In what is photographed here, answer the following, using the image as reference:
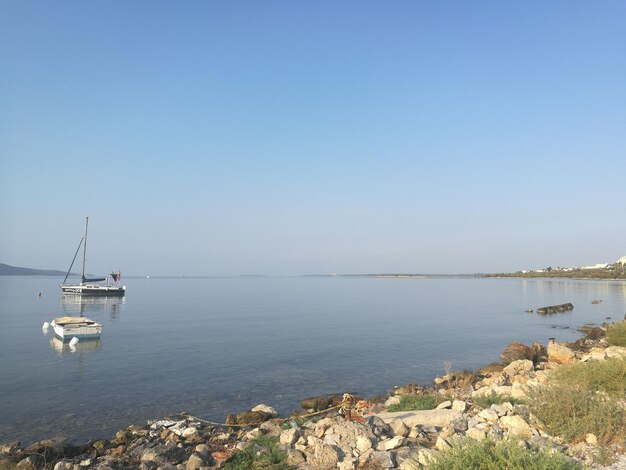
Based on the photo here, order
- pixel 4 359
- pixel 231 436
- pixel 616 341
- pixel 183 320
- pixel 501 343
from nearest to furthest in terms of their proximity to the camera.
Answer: pixel 231 436 < pixel 616 341 < pixel 4 359 < pixel 501 343 < pixel 183 320

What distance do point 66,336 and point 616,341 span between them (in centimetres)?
3719

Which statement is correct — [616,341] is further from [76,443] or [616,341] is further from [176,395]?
[76,443]

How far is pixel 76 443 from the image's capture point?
44.3 feet

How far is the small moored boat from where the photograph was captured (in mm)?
33406

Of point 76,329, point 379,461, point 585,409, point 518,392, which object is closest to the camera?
point 379,461

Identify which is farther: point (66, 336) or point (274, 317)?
point (274, 317)

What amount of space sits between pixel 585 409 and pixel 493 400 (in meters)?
2.93

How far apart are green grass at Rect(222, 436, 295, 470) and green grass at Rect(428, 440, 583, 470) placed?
3374 millimetres

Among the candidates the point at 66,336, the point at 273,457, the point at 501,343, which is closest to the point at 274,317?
the point at 66,336

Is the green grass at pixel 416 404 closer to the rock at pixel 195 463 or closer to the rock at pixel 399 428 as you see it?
the rock at pixel 399 428

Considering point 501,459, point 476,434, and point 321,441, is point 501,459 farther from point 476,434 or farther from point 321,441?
point 321,441

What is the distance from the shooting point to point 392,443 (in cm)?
855

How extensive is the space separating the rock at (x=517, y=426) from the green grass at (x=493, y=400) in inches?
73.1

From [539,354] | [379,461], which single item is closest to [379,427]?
[379,461]
